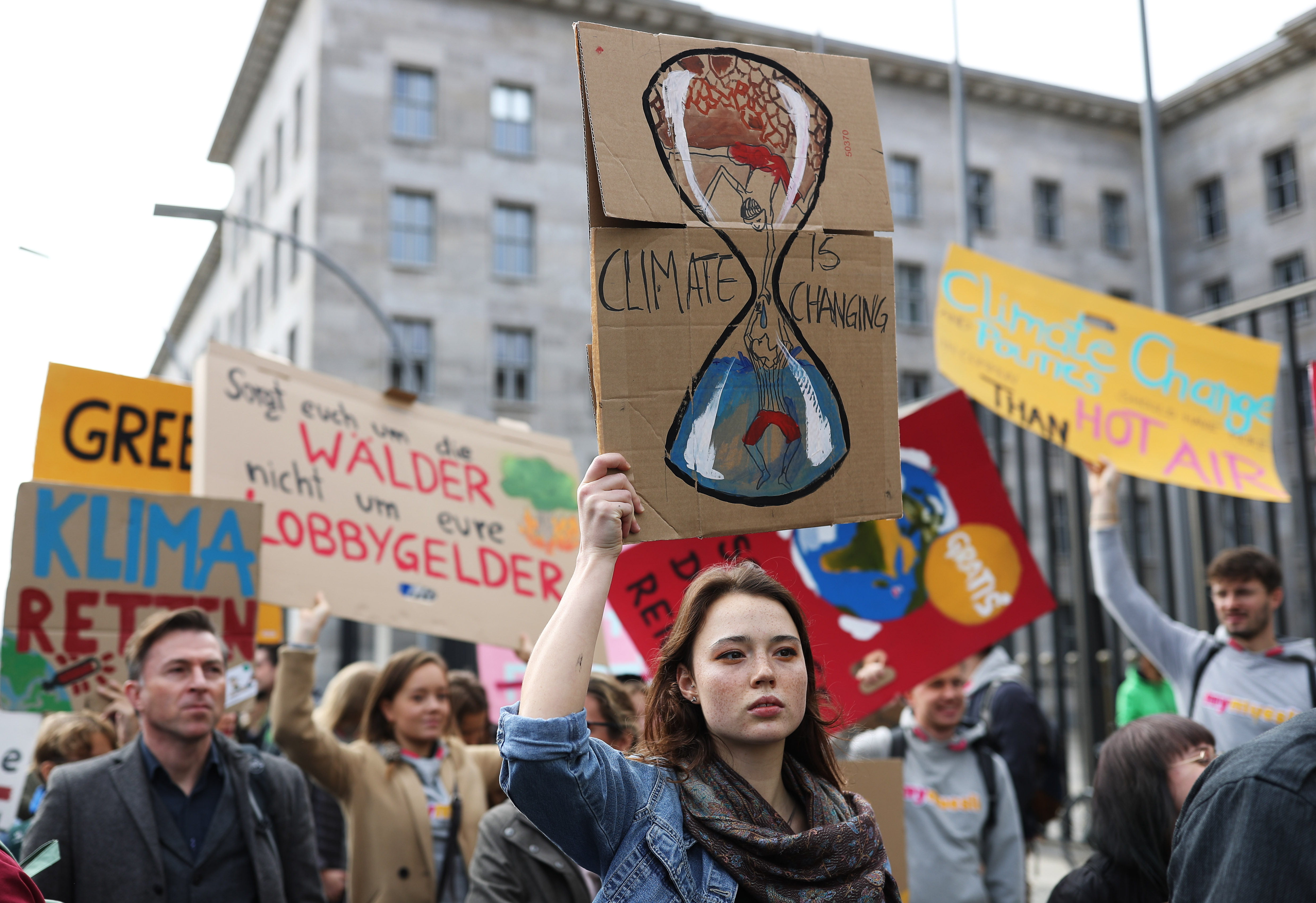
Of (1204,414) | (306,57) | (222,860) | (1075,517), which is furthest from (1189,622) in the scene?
(306,57)

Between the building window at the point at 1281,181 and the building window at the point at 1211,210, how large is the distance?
1.51m

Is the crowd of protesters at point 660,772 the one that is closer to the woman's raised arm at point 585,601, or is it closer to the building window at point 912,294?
the woman's raised arm at point 585,601

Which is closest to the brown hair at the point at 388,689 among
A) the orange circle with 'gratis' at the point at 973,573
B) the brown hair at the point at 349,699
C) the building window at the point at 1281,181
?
the brown hair at the point at 349,699

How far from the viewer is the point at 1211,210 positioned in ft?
109

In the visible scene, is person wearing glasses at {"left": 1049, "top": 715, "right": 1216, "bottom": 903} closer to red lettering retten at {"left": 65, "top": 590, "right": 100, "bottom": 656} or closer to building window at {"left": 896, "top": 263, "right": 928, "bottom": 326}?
red lettering retten at {"left": 65, "top": 590, "right": 100, "bottom": 656}

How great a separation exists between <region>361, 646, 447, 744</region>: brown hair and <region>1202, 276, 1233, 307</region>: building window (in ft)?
106

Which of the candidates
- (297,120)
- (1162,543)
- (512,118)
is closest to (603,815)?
(1162,543)

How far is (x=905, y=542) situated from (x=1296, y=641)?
165 cm

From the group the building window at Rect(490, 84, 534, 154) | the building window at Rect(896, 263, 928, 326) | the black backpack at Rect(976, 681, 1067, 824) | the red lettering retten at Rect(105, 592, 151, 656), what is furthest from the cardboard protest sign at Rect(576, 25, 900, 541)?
the building window at Rect(896, 263, 928, 326)

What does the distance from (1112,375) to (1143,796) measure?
3.32 metres

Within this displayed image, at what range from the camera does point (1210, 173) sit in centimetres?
3219

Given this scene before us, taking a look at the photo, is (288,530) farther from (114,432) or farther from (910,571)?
(910,571)

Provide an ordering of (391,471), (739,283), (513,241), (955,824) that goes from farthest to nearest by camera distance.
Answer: (513,241), (391,471), (955,824), (739,283)

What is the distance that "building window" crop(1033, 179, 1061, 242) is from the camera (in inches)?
1390
